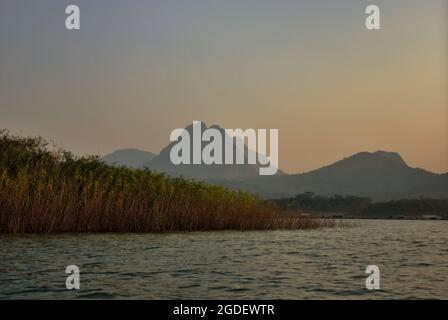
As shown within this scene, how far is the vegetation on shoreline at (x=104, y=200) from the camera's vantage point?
24156mm

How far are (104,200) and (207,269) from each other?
12907 millimetres

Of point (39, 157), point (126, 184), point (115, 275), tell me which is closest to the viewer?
point (115, 275)

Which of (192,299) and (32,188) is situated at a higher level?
(32,188)

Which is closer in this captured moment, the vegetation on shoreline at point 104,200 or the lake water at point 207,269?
the lake water at point 207,269

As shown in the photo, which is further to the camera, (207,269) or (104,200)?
(104,200)

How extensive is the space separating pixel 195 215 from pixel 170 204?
144 centimetres

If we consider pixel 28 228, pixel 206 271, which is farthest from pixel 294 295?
pixel 28 228

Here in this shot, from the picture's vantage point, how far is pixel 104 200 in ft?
90.5

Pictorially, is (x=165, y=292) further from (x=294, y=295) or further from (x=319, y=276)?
(x=319, y=276)

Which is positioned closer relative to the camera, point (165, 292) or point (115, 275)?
point (165, 292)

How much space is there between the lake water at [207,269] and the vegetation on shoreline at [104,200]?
1.74 m

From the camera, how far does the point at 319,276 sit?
49.5 ft

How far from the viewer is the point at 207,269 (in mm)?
15773
